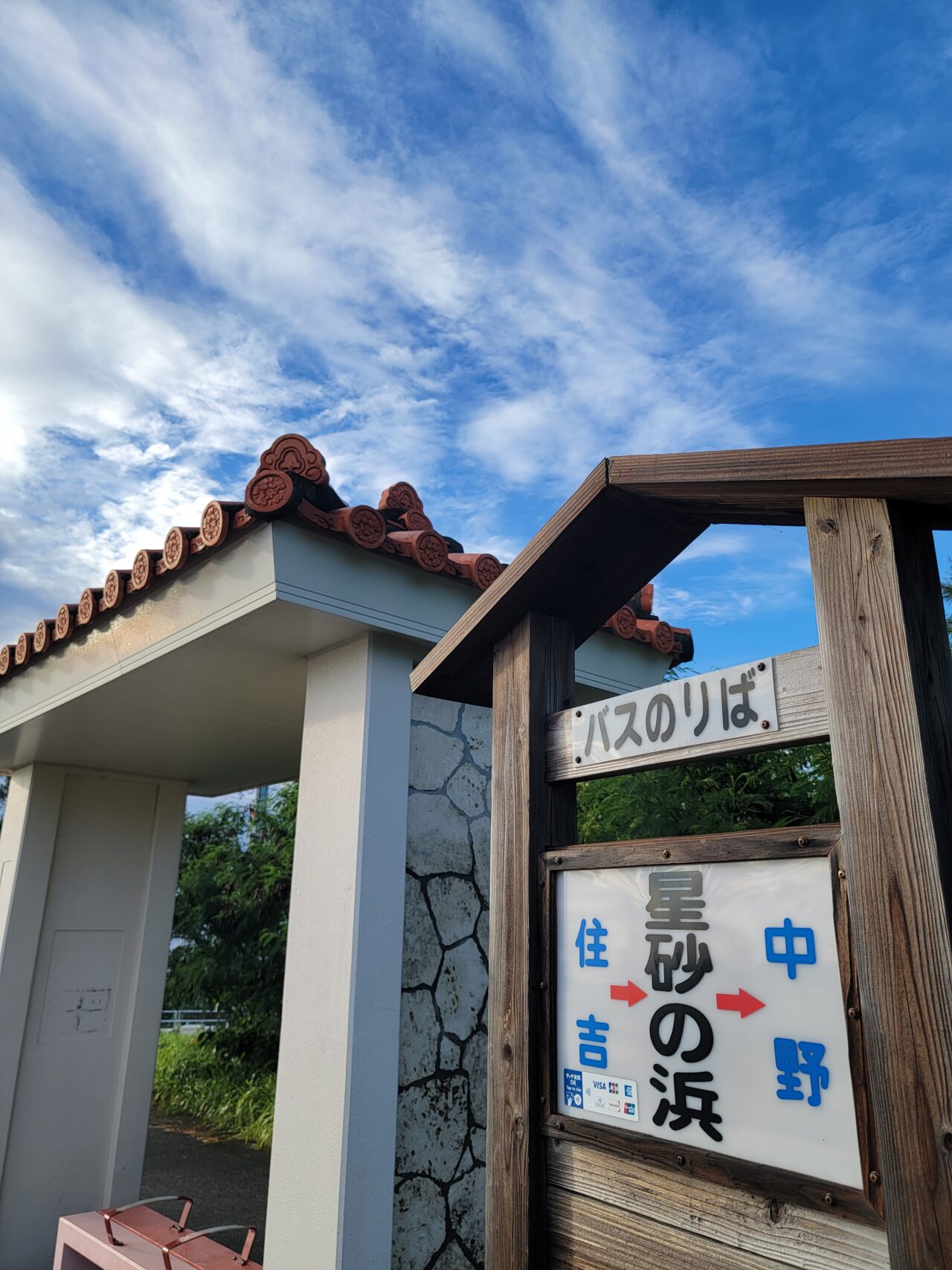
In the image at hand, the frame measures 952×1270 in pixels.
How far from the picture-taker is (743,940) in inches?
59.7

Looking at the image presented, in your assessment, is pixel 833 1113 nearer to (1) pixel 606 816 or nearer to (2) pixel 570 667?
(2) pixel 570 667

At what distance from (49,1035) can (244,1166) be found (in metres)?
2.76

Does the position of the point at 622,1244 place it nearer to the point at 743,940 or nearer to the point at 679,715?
the point at 743,940

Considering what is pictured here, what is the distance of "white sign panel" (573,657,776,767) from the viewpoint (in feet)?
5.27

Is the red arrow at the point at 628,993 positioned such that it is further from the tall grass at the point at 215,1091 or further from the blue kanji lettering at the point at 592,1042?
the tall grass at the point at 215,1091

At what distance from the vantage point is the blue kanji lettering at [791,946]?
143 cm

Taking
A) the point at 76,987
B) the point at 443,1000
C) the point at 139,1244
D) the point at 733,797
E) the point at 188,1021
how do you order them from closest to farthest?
the point at 443,1000, the point at 139,1244, the point at 733,797, the point at 76,987, the point at 188,1021

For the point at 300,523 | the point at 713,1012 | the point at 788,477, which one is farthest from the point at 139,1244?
the point at 788,477

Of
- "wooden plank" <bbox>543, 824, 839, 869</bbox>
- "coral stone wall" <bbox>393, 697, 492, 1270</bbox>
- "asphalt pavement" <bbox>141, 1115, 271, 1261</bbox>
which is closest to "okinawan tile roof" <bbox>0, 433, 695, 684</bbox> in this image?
"coral stone wall" <bbox>393, 697, 492, 1270</bbox>

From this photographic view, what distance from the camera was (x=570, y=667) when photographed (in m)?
2.14

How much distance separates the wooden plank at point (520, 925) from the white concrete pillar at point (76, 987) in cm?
457

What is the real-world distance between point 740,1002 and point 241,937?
9493 millimetres

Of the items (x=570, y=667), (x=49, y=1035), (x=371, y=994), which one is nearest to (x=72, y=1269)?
(x=49, y=1035)

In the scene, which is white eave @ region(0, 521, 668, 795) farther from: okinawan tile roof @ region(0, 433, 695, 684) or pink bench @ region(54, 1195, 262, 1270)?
pink bench @ region(54, 1195, 262, 1270)
